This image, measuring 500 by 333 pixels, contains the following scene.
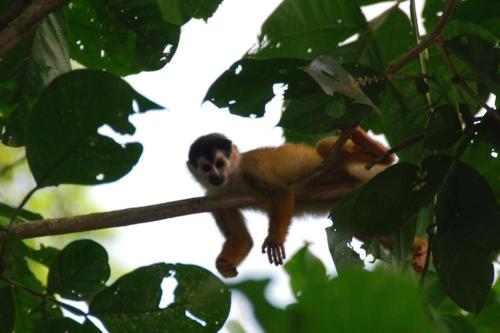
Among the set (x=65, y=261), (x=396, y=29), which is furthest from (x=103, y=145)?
(x=396, y=29)

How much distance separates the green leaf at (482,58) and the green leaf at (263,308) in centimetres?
196

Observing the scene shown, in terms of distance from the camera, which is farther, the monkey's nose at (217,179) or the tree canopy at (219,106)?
the monkey's nose at (217,179)

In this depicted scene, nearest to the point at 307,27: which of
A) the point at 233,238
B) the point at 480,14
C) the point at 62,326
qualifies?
the point at 480,14

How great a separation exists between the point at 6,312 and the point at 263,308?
178cm

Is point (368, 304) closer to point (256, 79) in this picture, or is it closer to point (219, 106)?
point (256, 79)

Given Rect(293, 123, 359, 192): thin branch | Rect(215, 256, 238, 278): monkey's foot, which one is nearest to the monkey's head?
Rect(215, 256, 238, 278): monkey's foot

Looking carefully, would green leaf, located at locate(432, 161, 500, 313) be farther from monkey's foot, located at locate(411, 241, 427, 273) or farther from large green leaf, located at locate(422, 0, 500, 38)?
monkey's foot, located at locate(411, 241, 427, 273)

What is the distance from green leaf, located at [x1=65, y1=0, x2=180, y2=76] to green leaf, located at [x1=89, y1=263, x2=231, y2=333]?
1.27 m

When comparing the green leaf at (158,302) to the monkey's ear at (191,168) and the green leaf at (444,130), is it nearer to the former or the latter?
the green leaf at (444,130)

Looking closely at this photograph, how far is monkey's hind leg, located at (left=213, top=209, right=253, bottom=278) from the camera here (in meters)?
5.19

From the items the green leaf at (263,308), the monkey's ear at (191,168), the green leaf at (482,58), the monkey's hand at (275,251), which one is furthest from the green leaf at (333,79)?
the monkey's ear at (191,168)

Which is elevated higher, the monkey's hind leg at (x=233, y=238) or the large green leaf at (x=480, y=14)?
the large green leaf at (x=480, y=14)

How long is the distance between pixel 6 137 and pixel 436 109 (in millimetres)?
1986

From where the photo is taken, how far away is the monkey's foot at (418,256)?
4.59 m
